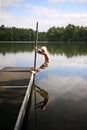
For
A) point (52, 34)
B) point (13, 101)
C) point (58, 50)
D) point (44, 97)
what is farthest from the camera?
point (52, 34)

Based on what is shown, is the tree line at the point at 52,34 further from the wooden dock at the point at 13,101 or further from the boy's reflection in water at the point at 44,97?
the wooden dock at the point at 13,101

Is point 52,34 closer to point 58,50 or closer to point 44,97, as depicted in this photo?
point 58,50

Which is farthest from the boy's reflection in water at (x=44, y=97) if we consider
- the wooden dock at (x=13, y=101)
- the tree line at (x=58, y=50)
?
the tree line at (x=58, y=50)

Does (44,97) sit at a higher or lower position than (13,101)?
lower

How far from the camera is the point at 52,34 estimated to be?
12031 centimetres

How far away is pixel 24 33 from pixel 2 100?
109512 millimetres

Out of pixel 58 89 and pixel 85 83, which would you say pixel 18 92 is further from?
pixel 85 83

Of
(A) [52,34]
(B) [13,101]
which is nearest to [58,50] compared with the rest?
(B) [13,101]

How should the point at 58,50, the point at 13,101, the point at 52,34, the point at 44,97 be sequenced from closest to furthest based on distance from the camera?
the point at 13,101, the point at 44,97, the point at 58,50, the point at 52,34

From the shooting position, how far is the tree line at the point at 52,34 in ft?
363

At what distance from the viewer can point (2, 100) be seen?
324 inches

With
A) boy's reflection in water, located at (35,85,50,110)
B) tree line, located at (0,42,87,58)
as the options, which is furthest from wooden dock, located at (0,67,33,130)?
tree line, located at (0,42,87,58)

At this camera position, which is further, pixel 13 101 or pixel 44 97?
pixel 44 97

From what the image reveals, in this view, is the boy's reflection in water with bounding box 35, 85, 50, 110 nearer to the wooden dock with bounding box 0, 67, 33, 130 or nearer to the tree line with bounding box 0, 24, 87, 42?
the wooden dock with bounding box 0, 67, 33, 130
